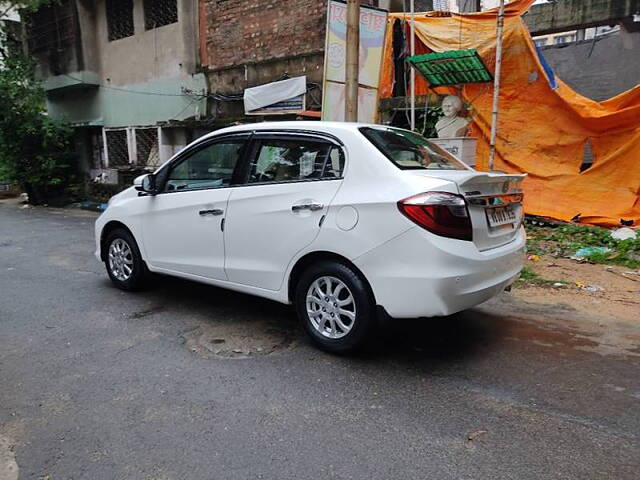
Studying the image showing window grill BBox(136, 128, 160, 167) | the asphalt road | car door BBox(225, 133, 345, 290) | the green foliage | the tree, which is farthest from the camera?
the tree

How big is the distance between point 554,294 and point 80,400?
465 cm

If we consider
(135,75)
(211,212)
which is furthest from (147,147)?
(211,212)

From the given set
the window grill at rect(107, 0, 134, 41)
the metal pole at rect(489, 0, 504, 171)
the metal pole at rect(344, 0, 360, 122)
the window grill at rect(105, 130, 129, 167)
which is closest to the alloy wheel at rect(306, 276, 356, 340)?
the metal pole at rect(344, 0, 360, 122)

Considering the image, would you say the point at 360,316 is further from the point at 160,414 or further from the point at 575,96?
the point at 575,96

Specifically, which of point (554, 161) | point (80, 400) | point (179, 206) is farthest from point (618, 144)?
point (80, 400)

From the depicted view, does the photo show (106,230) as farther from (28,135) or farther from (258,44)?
(28,135)

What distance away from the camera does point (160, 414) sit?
9.33 ft

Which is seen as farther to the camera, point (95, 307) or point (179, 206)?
point (95, 307)

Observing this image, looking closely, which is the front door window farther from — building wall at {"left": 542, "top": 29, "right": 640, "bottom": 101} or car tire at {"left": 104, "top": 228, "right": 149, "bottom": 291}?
building wall at {"left": 542, "top": 29, "right": 640, "bottom": 101}

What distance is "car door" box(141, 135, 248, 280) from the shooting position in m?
4.21

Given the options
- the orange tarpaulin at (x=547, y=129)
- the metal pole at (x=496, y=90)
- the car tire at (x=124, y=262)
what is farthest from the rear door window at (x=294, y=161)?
the orange tarpaulin at (x=547, y=129)

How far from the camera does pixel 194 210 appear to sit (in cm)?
438

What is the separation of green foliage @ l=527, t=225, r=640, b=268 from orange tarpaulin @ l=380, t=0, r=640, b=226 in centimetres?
41

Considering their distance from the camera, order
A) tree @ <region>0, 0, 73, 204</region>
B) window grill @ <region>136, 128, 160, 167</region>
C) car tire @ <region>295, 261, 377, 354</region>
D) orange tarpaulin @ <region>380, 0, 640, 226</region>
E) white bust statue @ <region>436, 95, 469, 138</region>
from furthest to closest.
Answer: tree @ <region>0, 0, 73, 204</region> → window grill @ <region>136, 128, 160, 167</region> → white bust statue @ <region>436, 95, 469, 138</region> → orange tarpaulin @ <region>380, 0, 640, 226</region> → car tire @ <region>295, 261, 377, 354</region>
